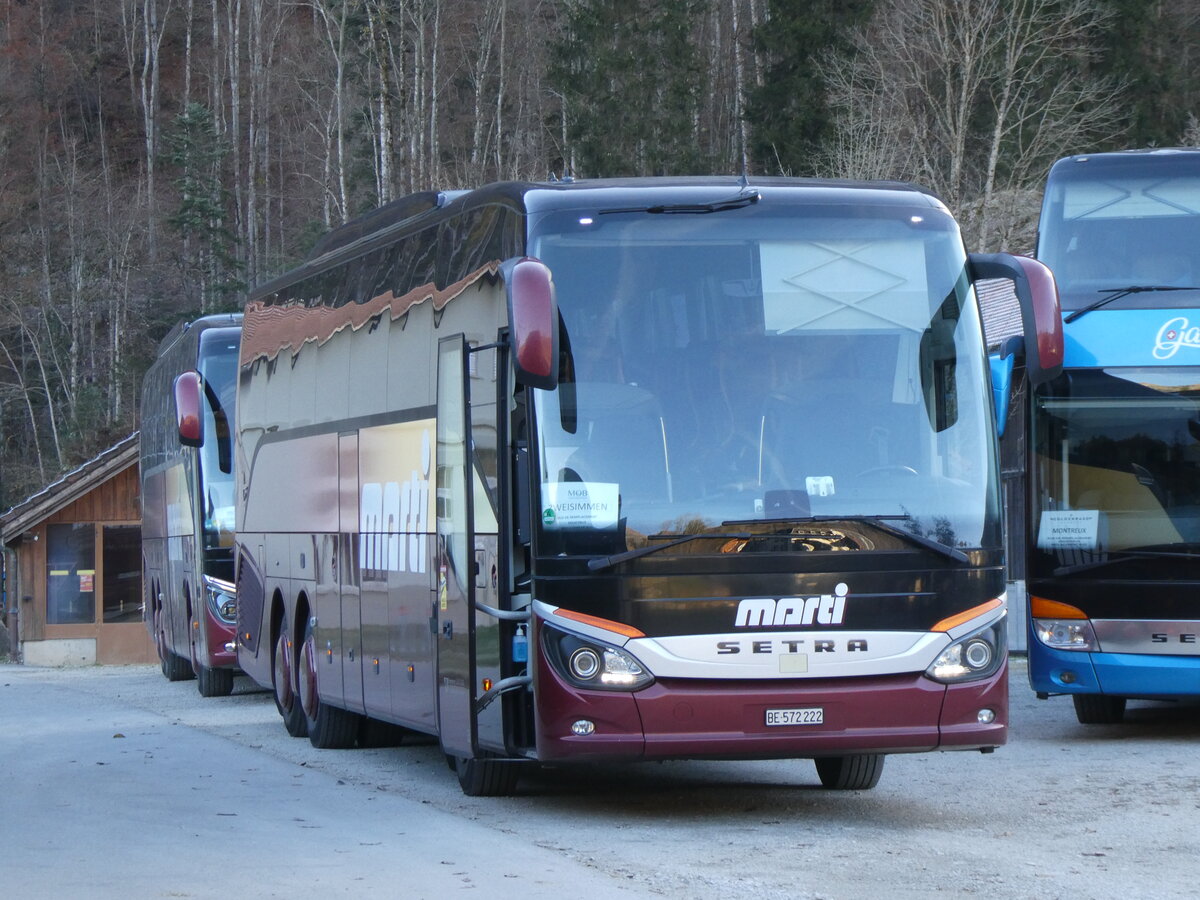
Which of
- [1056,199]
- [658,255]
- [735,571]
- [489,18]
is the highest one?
[489,18]

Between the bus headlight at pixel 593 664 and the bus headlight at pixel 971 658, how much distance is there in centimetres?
145

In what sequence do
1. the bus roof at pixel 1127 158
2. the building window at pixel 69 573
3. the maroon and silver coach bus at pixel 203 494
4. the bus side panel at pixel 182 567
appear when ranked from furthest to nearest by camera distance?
1. the building window at pixel 69 573
2. the bus side panel at pixel 182 567
3. the maroon and silver coach bus at pixel 203 494
4. the bus roof at pixel 1127 158

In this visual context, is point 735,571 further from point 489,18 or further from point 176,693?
point 489,18

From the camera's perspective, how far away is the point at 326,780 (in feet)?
A: 40.2

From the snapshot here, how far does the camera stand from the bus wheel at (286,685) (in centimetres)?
1523

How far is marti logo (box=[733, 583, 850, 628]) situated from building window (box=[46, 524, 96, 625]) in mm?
35946

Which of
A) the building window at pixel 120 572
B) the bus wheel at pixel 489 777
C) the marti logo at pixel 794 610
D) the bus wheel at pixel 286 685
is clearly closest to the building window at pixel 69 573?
Answer: the building window at pixel 120 572

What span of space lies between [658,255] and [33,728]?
32.9 ft

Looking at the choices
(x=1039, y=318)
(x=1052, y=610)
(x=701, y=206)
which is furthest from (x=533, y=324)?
(x=1052, y=610)

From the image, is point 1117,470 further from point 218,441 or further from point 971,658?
point 218,441

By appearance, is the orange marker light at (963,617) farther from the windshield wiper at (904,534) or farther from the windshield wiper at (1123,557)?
the windshield wiper at (1123,557)

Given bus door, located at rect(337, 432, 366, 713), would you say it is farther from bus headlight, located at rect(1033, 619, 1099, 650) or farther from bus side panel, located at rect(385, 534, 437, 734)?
bus headlight, located at rect(1033, 619, 1099, 650)

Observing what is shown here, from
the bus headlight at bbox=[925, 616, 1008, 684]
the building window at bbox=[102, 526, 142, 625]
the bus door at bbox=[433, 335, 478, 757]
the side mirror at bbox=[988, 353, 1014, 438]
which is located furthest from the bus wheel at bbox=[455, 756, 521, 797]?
the building window at bbox=[102, 526, 142, 625]

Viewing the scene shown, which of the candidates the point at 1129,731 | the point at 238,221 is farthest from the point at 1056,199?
the point at 238,221
